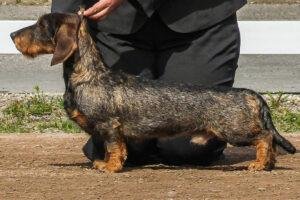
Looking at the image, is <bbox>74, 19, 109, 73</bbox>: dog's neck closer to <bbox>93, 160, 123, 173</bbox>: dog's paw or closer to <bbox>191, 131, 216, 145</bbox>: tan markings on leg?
<bbox>93, 160, 123, 173</bbox>: dog's paw

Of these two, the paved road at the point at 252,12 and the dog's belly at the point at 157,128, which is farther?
the paved road at the point at 252,12

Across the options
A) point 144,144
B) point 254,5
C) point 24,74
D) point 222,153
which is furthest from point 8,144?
point 254,5

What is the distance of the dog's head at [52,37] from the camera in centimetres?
659

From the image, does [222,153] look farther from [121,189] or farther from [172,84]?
[121,189]

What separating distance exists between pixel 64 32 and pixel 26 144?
1.54 m

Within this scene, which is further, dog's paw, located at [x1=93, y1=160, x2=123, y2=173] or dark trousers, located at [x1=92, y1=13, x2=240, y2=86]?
dark trousers, located at [x1=92, y1=13, x2=240, y2=86]

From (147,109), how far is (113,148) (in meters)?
0.32

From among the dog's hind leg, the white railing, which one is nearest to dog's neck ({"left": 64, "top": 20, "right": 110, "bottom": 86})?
the dog's hind leg

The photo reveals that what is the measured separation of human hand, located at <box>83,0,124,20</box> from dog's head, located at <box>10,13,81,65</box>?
0.70ft

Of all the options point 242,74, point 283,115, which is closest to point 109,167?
point 283,115

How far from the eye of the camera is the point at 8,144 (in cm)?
786

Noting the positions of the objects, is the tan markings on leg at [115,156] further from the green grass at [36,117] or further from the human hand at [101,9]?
the green grass at [36,117]

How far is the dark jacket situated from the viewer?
7.33 m

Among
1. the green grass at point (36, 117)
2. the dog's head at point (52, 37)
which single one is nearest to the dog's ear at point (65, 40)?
the dog's head at point (52, 37)
